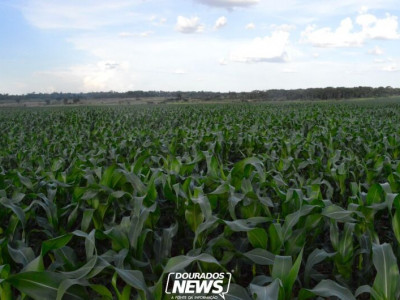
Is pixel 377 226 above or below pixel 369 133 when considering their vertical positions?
below

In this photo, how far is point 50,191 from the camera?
3.62 metres

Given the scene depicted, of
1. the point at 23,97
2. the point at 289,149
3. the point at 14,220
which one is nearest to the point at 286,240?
the point at 14,220

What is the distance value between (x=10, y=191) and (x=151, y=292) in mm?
3035

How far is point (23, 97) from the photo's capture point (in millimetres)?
114312

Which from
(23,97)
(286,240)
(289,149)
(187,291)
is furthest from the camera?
(23,97)

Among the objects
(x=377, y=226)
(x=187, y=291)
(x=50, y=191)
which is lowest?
(x=377, y=226)

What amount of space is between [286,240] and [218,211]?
0.87 meters

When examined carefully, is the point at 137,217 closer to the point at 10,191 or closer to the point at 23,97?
the point at 10,191

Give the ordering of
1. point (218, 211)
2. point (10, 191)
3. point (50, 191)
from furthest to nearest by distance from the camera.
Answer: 1. point (10, 191)
2. point (50, 191)
3. point (218, 211)

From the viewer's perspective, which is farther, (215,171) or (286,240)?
(215,171)

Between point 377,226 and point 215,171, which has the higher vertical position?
point 215,171

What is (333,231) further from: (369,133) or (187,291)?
(369,133)

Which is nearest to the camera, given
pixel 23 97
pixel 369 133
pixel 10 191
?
pixel 10 191

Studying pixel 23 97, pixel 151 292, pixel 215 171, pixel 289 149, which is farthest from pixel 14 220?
pixel 23 97
